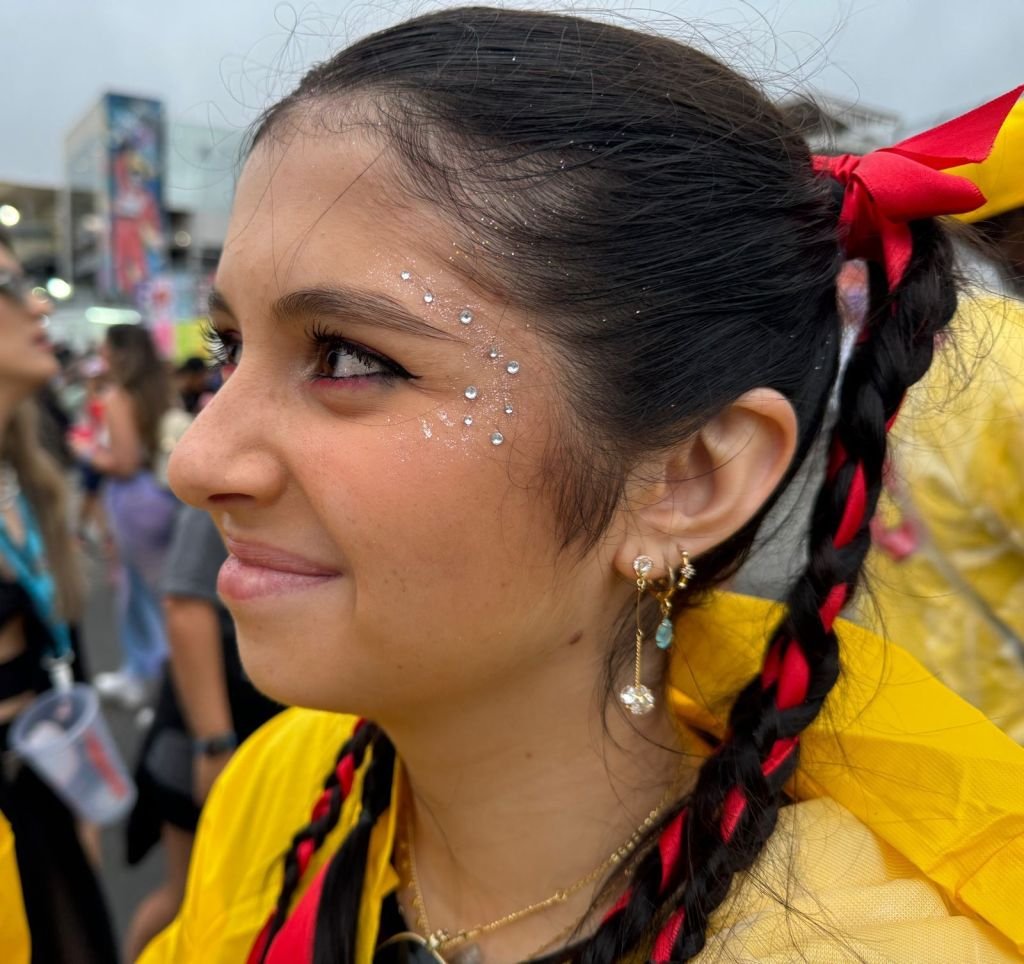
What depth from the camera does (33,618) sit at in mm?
2016

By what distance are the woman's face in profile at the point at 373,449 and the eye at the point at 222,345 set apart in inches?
4.8

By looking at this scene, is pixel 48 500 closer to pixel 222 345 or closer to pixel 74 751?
pixel 74 751

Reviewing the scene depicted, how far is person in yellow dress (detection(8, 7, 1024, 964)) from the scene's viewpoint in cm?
84

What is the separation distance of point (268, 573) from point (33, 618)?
1469mm

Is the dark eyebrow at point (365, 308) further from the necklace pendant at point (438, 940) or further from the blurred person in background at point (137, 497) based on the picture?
the blurred person in background at point (137, 497)

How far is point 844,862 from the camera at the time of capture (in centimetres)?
88

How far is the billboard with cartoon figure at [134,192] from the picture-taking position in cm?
1348

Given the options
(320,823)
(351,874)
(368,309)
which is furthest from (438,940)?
(368,309)

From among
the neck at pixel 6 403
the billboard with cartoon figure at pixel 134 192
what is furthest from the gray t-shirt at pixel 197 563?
the billboard with cartoon figure at pixel 134 192

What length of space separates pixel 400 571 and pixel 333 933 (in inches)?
23.4

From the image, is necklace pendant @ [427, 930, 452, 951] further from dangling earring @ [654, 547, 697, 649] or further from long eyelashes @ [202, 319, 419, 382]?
long eyelashes @ [202, 319, 419, 382]

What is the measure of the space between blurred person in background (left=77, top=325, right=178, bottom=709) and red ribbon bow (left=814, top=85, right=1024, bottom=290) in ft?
11.4

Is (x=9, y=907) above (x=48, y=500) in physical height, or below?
above

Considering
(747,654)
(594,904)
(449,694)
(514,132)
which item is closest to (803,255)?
(514,132)
